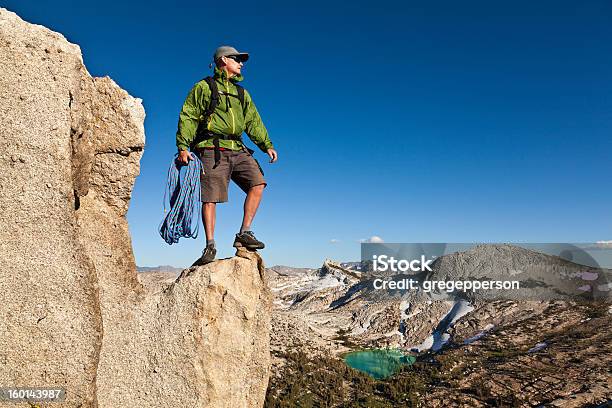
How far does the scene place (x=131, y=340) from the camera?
233 inches

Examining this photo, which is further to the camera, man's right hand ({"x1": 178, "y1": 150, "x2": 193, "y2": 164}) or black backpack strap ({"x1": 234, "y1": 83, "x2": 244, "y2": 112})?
black backpack strap ({"x1": 234, "y1": 83, "x2": 244, "y2": 112})

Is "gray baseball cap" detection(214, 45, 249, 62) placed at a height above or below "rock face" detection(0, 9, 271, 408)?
above

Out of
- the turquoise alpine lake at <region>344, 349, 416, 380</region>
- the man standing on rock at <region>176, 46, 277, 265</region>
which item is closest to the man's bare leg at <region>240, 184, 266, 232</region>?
the man standing on rock at <region>176, 46, 277, 265</region>

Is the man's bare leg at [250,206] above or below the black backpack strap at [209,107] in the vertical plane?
below

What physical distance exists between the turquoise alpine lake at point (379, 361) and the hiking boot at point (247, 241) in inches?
1565

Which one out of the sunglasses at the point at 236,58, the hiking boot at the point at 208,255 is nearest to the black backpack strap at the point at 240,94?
the sunglasses at the point at 236,58

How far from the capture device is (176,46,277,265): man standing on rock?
6488 millimetres

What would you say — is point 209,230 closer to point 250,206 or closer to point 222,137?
point 250,206

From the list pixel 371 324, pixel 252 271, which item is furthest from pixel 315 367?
pixel 252 271

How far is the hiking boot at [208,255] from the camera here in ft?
22.0

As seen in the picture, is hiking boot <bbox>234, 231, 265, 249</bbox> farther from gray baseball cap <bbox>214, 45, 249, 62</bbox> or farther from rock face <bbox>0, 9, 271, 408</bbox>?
gray baseball cap <bbox>214, 45, 249, 62</bbox>

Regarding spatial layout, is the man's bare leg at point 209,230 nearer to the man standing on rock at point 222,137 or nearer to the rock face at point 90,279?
the man standing on rock at point 222,137

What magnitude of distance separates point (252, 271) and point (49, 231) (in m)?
3.07

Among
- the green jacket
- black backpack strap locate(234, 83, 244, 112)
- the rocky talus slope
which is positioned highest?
black backpack strap locate(234, 83, 244, 112)
